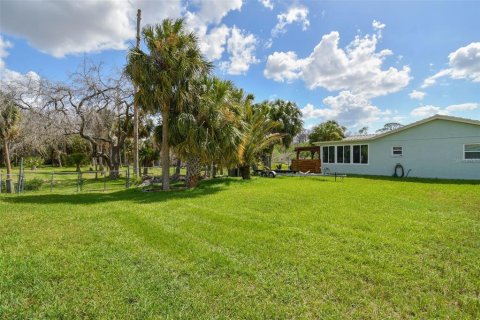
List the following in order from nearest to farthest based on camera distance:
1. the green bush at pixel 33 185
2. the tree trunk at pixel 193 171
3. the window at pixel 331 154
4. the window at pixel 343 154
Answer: the tree trunk at pixel 193 171, the green bush at pixel 33 185, the window at pixel 343 154, the window at pixel 331 154

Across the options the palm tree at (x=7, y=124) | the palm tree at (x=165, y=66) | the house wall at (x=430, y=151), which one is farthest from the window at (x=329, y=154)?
the palm tree at (x=7, y=124)

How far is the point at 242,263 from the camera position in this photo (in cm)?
396

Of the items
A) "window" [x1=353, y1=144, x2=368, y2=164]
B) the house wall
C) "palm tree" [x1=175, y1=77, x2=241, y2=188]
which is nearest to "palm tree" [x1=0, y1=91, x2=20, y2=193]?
"palm tree" [x1=175, y1=77, x2=241, y2=188]

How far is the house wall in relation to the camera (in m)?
15.0

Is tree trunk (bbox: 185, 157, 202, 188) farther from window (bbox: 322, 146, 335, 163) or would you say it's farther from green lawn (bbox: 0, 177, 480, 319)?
window (bbox: 322, 146, 335, 163)

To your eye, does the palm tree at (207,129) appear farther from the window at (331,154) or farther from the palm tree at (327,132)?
the palm tree at (327,132)

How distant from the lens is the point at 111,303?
2949mm

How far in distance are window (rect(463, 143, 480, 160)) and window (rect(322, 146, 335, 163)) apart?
8.24 metres

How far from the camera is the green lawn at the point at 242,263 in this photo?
2.89 meters

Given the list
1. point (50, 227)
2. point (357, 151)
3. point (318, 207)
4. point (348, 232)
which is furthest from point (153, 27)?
point (357, 151)

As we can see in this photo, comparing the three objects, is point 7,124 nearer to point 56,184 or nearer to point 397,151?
point 56,184

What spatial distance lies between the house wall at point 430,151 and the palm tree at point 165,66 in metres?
13.8

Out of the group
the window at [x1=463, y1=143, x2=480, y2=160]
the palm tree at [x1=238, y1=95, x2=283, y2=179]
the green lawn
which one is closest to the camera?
the green lawn

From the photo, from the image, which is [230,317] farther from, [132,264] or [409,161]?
[409,161]
